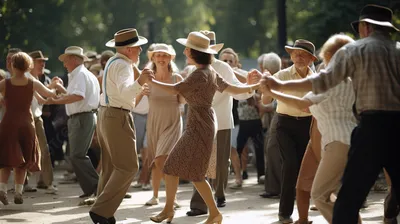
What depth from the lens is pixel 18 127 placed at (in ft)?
42.4

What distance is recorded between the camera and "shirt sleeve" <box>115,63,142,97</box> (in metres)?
10.3

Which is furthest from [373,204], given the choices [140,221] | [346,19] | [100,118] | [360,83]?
[346,19]

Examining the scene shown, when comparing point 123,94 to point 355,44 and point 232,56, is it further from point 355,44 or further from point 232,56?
point 232,56

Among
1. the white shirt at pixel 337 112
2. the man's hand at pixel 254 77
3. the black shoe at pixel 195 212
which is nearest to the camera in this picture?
the white shirt at pixel 337 112

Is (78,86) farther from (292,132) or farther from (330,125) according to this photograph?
(330,125)

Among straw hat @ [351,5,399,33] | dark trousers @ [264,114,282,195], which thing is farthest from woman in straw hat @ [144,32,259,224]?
dark trousers @ [264,114,282,195]

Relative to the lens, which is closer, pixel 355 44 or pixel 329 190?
pixel 355 44

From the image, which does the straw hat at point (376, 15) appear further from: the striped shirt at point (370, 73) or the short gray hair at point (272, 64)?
→ the short gray hair at point (272, 64)

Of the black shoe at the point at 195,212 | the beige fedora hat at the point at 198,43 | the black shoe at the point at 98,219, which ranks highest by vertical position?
the beige fedora hat at the point at 198,43

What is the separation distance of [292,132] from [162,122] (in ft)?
7.35

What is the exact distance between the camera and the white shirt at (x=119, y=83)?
34.5 feet

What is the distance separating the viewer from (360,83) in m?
8.22

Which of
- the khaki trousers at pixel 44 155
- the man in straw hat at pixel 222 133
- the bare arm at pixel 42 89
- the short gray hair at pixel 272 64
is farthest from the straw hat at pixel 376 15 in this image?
the khaki trousers at pixel 44 155

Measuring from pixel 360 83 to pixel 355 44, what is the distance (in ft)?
1.08
